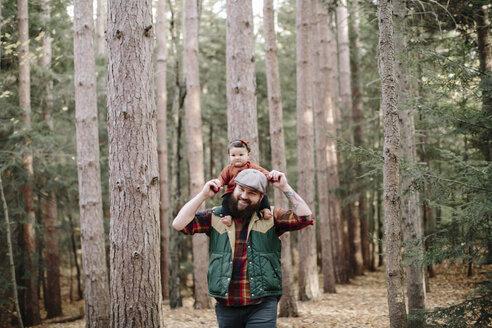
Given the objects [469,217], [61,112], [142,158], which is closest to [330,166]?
[61,112]

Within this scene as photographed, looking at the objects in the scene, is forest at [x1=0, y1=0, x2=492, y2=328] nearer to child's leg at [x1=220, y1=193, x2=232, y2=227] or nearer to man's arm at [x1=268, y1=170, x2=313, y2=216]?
child's leg at [x1=220, y1=193, x2=232, y2=227]

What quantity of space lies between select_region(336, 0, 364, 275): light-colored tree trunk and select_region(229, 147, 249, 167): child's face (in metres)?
12.6

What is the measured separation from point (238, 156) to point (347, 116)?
1331cm

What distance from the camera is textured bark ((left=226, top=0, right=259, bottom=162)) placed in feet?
22.2

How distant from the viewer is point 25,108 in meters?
12.0

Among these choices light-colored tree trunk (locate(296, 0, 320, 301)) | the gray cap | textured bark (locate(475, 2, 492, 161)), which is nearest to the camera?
the gray cap

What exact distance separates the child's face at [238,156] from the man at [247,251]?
2.77 ft

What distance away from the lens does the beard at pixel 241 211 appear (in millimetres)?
3572

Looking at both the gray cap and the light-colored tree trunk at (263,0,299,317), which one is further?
the light-colored tree trunk at (263,0,299,317)

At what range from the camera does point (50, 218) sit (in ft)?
47.3

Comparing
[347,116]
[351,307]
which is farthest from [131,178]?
[347,116]

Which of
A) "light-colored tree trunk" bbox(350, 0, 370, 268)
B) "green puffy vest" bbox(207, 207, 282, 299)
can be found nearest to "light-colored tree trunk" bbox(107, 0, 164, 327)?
"green puffy vest" bbox(207, 207, 282, 299)

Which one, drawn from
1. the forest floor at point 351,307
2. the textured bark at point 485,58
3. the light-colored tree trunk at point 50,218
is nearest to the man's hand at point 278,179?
the textured bark at point 485,58

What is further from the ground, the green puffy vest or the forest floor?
the green puffy vest
